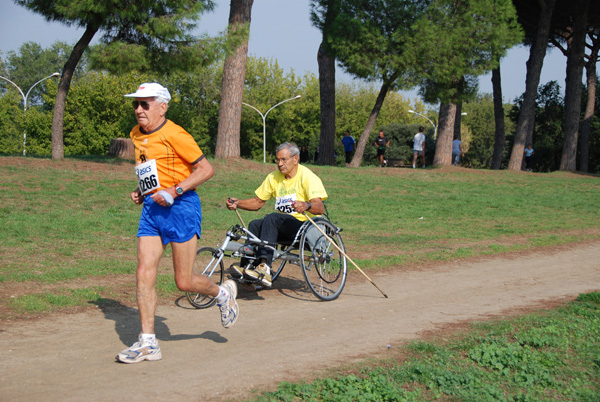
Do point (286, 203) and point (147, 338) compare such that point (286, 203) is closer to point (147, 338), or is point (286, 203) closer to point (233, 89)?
point (147, 338)

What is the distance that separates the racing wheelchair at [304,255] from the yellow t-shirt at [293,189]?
0.30 m

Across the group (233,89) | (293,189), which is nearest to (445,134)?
(233,89)

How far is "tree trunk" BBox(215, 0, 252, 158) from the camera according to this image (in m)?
20.1

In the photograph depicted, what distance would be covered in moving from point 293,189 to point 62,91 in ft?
40.2

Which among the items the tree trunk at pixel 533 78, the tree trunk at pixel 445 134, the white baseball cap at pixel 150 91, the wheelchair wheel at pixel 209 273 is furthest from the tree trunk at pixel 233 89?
the white baseball cap at pixel 150 91

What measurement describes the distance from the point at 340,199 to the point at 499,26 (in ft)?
37.2

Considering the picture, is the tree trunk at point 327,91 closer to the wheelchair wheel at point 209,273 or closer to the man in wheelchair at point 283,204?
the man in wheelchair at point 283,204

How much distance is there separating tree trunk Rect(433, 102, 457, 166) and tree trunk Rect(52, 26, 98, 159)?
1347 cm

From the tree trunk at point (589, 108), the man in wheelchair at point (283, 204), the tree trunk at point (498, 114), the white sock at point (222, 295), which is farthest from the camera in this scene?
the tree trunk at point (589, 108)

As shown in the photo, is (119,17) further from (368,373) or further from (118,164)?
(368,373)

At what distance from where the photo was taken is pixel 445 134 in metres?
25.3

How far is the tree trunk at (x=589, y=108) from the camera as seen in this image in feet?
111

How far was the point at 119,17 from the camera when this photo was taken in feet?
57.7

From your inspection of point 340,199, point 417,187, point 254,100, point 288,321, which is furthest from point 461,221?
point 254,100
